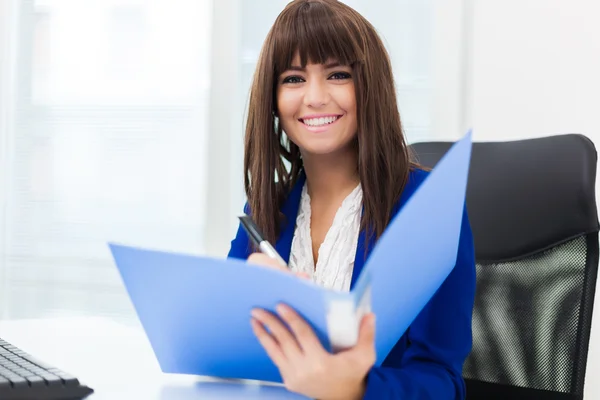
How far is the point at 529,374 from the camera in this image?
1057 millimetres

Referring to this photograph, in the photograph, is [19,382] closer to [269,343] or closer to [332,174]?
[269,343]

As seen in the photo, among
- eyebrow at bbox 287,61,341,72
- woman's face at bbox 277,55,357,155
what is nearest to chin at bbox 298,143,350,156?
woman's face at bbox 277,55,357,155

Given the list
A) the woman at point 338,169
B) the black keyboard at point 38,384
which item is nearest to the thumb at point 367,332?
the woman at point 338,169

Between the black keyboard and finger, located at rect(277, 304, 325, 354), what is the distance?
24 centimetres

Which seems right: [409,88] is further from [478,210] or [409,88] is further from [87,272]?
[87,272]

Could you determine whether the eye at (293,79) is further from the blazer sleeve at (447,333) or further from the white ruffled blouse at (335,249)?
the blazer sleeve at (447,333)

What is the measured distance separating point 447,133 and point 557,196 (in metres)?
0.88

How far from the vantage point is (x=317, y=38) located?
3.19 feet

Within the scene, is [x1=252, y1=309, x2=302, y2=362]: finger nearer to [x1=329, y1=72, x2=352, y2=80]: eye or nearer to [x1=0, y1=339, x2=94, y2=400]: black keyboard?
[x1=0, y1=339, x2=94, y2=400]: black keyboard

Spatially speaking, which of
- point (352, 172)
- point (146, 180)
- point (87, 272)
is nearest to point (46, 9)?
point (146, 180)

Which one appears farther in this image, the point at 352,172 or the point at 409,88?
the point at 409,88

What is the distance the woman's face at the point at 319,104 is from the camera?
0.99 m

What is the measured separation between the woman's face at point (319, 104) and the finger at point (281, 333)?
0.42m

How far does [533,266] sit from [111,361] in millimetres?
637
